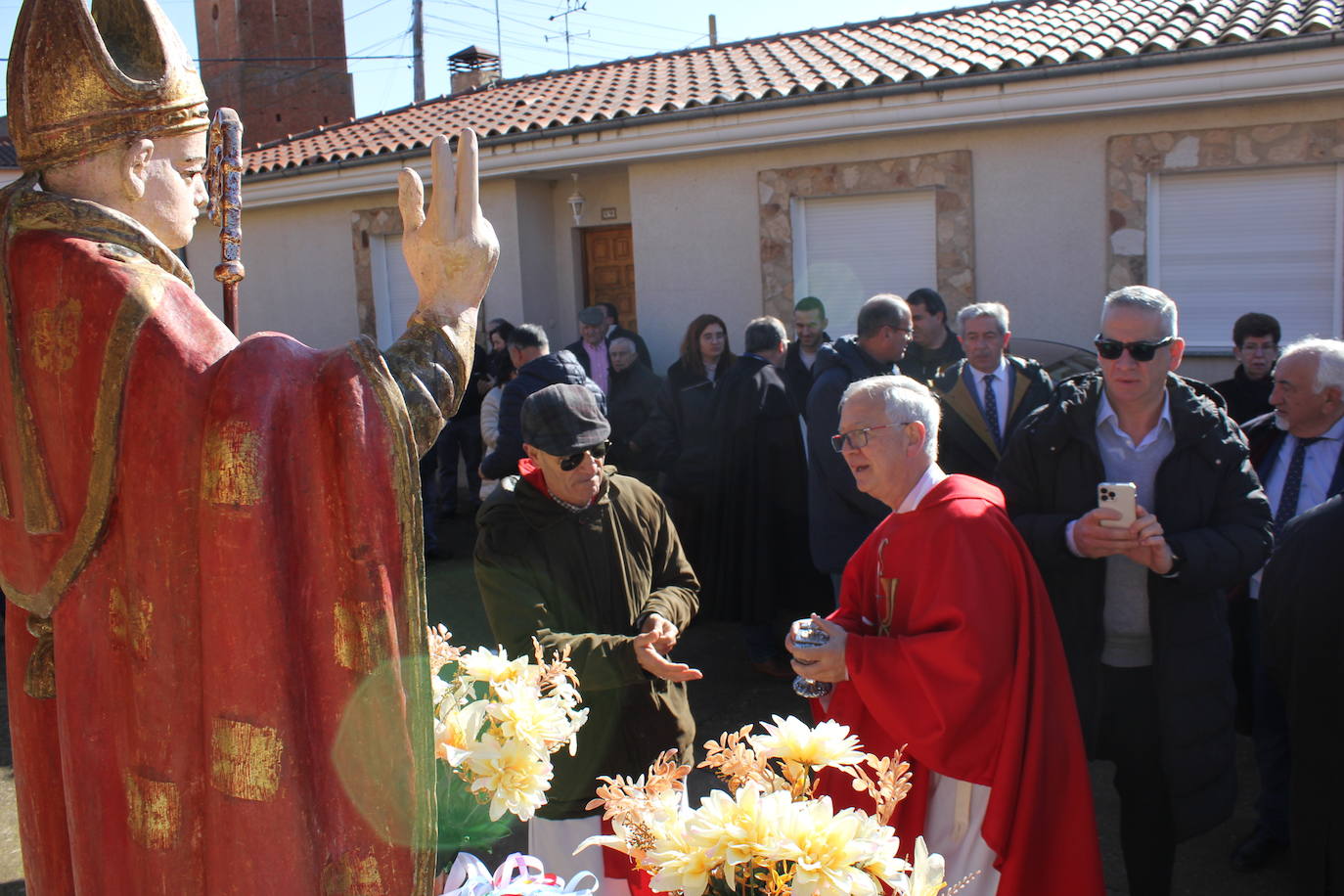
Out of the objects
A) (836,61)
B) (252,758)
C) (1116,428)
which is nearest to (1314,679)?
(1116,428)

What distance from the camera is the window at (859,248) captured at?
8.51 metres

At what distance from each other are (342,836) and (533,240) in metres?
9.52

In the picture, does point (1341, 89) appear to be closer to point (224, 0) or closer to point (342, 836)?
point (342, 836)

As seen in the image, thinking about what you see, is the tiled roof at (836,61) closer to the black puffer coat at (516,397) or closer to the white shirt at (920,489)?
the black puffer coat at (516,397)

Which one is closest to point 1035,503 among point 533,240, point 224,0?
point 533,240

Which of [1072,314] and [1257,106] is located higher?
[1257,106]

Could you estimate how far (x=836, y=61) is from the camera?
9.91 metres

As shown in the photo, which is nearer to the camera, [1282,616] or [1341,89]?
[1282,616]

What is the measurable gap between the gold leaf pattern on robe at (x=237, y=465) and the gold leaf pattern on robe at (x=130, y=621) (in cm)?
20

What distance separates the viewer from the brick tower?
84.0 ft

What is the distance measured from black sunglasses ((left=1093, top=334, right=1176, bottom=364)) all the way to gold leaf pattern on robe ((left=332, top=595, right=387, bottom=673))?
2666 millimetres

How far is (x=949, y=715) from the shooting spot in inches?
107

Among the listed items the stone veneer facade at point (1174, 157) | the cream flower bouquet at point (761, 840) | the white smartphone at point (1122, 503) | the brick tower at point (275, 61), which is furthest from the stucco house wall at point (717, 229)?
the brick tower at point (275, 61)

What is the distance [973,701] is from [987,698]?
5 cm
